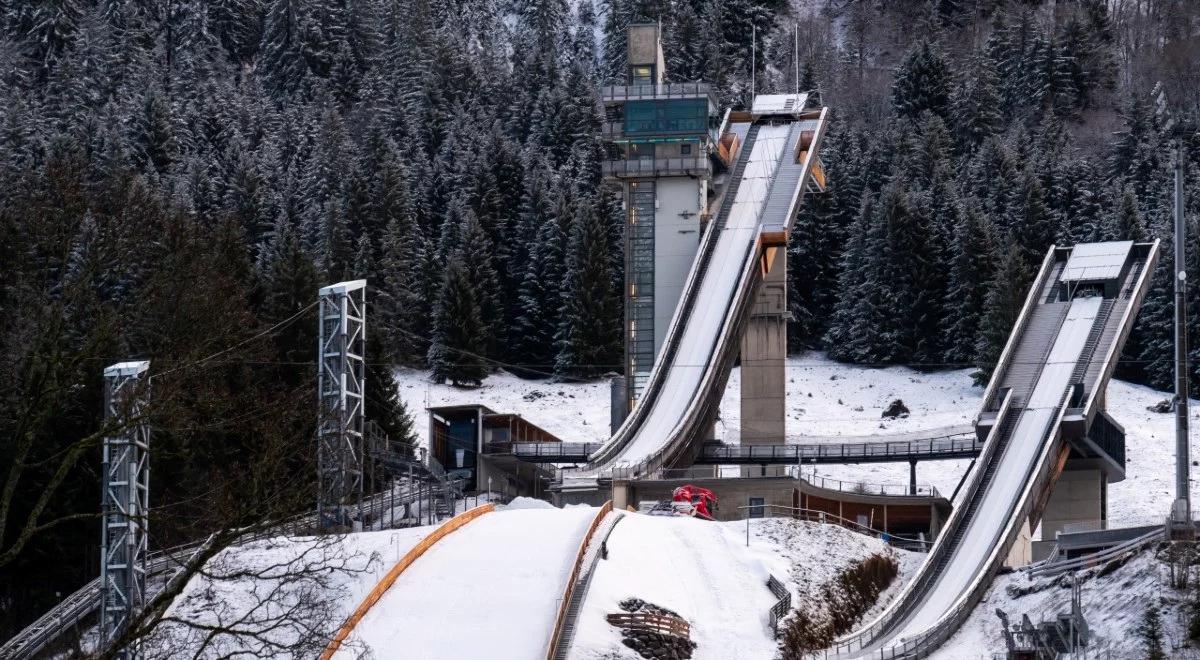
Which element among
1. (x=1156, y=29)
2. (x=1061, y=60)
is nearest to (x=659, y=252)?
(x=1061, y=60)

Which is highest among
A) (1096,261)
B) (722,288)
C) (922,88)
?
(922,88)

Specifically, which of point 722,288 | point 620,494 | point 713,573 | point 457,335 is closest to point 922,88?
point 457,335

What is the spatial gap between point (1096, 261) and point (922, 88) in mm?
46636

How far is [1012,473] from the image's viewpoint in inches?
2280

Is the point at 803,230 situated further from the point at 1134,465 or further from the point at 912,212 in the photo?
the point at 1134,465

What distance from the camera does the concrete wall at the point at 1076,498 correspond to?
6347cm

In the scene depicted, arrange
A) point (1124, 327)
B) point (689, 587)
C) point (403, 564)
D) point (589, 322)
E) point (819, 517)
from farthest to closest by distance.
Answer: point (589, 322) < point (1124, 327) < point (819, 517) < point (689, 587) < point (403, 564)

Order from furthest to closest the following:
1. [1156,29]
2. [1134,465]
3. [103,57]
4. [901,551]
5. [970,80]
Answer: [1156,29] < [103,57] < [970,80] < [1134,465] < [901,551]

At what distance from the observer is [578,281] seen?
88250 millimetres

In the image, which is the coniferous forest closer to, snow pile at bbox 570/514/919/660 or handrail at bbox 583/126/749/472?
handrail at bbox 583/126/749/472

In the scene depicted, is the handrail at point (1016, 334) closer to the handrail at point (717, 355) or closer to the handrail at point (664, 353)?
the handrail at point (717, 355)

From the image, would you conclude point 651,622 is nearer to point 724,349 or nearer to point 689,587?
point 689,587

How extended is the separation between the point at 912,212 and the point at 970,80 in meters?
25.9

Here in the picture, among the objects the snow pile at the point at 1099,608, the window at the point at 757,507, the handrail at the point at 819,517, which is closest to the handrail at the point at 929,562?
the handrail at the point at 819,517
